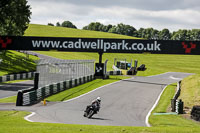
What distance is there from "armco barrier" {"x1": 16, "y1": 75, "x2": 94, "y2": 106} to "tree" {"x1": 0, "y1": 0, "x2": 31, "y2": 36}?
1350 centimetres

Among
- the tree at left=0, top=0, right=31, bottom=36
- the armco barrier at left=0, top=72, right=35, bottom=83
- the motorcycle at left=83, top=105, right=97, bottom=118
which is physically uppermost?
the tree at left=0, top=0, right=31, bottom=36

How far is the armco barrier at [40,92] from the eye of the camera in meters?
22.8

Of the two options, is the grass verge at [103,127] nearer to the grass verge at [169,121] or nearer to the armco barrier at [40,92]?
the grass verge at [169,121]

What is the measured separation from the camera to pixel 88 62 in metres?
43.1

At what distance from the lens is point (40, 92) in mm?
26453

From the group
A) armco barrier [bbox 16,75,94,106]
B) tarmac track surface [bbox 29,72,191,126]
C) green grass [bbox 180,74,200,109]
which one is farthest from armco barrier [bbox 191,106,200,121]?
armco barrier [bbox 16,75,94,106]

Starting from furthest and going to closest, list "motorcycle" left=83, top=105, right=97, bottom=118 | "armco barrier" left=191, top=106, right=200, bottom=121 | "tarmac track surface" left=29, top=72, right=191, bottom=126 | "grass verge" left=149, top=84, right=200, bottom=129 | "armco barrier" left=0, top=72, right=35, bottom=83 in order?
"armco barrier" left=0, top=72, right=35, bottom=83, "armco barrier" left=191, top=106, right=200, bottom=121, "motorcycle" left=83, top=105, right=97, bottom=118, "tarmac track surface" left=29, top=72, right=191, bottom=126, "grass verge" left=149, top=84, right=200, bottom=129

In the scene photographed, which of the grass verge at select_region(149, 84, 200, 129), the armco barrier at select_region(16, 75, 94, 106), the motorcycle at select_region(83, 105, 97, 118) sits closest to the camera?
the grass verge at select_region(149, 84, 200, 129)

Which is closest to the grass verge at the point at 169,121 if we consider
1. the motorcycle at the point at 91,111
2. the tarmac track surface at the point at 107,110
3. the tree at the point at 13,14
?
the tarmac track surface at the point at 107,110

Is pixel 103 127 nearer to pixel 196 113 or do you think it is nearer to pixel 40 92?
pixel 196 113

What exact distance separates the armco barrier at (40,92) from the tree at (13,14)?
532 inches

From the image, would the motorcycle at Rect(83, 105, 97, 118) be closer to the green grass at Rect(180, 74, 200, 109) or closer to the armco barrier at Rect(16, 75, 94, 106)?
the armco barrier at Rect(16, 75, 94, 106)

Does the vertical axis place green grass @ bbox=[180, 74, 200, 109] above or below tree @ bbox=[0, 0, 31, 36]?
below

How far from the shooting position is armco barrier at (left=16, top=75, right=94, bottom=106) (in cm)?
2284
